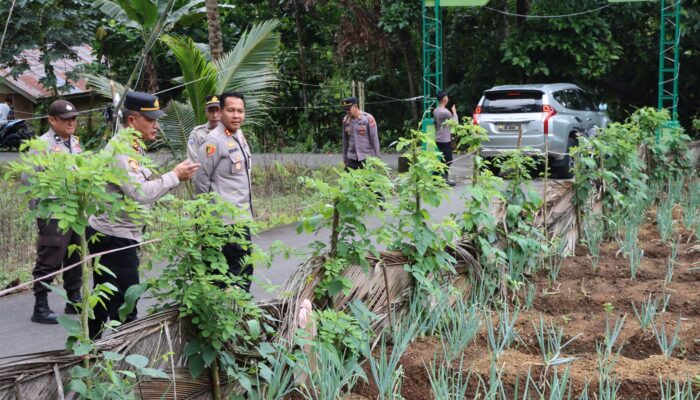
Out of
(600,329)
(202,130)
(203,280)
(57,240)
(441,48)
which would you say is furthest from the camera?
(441,48)

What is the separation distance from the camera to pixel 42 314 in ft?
20.4

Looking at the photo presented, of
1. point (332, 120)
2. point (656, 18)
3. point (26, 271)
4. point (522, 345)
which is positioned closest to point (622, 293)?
point (522, 345)

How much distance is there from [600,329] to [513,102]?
33.4 feet

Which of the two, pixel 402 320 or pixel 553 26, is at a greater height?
pixel 553 26

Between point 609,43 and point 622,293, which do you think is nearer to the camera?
point 622,293

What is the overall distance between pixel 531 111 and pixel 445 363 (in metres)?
10.9

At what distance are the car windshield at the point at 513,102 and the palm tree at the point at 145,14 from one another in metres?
5.65

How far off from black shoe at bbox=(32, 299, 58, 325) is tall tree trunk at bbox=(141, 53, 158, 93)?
12.2 metres

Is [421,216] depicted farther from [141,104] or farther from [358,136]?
[358,136]

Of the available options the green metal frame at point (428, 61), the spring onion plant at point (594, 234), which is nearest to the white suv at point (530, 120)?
the green metal frame at point (428, 61)

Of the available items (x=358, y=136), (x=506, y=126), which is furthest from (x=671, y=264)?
(x=506, y=126)

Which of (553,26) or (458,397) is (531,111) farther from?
(458,397)

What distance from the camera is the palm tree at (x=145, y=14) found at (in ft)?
37.4

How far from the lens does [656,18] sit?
20.4 meters
